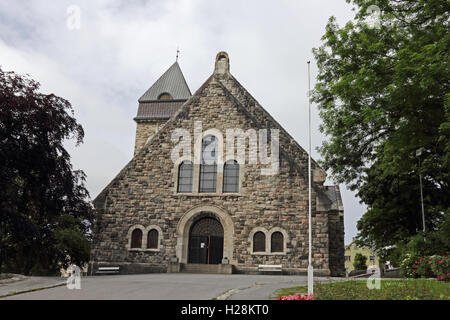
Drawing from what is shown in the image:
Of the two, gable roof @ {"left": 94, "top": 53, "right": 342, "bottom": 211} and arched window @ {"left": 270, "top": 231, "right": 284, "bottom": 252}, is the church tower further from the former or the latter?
arched window @ {"left": 270, "top": 231, "right": 284, "bottom": 252}

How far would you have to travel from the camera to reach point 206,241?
71.1ft

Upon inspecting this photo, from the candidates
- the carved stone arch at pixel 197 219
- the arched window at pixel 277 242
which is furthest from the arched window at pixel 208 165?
the arched window at pixel 277 242

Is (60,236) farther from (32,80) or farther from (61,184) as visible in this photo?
(32,80)

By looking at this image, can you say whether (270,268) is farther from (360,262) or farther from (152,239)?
(360,262)

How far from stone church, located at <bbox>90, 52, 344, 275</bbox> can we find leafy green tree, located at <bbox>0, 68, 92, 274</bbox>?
7.82ft

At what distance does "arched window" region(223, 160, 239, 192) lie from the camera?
873 inches

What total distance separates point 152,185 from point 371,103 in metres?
12.3

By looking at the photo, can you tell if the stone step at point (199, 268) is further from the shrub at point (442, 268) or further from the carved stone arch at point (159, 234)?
the shrub at point (442, 268)

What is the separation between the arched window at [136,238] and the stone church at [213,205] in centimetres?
5

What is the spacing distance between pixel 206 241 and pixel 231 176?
12.2 ft

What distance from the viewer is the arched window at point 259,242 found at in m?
20.7

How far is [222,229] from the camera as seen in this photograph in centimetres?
2170

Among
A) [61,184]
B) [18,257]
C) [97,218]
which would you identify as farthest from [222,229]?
[18,257]
